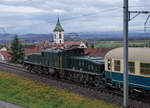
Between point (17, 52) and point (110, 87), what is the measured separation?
41.1 metres

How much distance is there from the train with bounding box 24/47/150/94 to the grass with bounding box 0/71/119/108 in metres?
2.65

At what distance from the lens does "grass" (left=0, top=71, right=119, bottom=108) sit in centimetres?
1456

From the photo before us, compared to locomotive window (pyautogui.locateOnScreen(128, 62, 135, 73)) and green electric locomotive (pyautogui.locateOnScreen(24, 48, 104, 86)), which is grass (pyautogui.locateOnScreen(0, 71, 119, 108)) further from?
green electric locomotive (pyautogui.locateOnScreen(24, 48, 104, 86))

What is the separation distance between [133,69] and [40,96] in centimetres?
Result: 744

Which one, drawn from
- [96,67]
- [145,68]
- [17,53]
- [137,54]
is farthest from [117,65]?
[17,53]

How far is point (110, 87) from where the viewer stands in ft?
59.8

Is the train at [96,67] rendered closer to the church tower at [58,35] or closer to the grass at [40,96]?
the grass at [40,96]

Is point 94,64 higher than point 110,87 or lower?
higher

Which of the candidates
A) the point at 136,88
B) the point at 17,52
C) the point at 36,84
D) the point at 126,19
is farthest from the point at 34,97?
the point at 17,52

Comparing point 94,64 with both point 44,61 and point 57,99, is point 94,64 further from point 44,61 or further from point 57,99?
point 44,61

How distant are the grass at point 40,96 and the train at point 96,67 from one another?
2.65 meters

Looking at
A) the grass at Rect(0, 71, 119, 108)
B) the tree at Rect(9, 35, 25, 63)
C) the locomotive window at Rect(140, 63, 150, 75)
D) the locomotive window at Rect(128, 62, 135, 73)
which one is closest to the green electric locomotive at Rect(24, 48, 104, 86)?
the grass at Rect(0, 71, 119, 108)

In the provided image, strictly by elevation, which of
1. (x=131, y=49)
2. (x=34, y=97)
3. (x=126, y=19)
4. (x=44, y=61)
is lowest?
(x=34, y=97)

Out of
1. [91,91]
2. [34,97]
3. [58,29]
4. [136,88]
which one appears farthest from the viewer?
[58,29]
